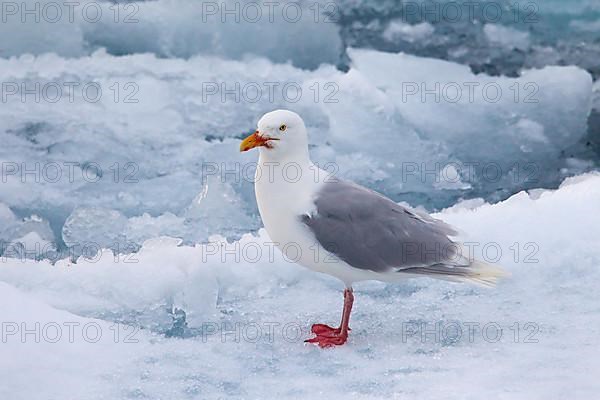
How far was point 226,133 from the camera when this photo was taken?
512cm

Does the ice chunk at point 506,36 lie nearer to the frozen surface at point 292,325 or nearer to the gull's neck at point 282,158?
the frozen surface at point 292,325

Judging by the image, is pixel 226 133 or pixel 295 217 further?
pixel 226 133

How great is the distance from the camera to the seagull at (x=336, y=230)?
2.69 metres

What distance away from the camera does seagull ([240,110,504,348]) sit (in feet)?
8.83

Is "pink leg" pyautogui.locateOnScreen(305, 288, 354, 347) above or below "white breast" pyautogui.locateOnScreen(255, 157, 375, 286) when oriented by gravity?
below

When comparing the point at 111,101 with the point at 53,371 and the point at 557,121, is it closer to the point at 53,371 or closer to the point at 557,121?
the point at 557,121

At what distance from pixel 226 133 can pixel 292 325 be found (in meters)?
2.42

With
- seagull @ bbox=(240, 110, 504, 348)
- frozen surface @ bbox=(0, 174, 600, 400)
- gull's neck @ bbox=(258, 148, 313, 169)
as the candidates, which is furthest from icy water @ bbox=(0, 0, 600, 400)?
gull's neck @ bbox=(258, 148, 313, 169)

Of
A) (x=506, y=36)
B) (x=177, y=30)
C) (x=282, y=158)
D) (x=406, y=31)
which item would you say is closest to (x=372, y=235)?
(x=282, y=158)

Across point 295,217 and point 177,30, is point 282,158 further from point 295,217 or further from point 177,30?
point 177,30

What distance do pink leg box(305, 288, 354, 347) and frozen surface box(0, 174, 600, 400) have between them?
0.11ft

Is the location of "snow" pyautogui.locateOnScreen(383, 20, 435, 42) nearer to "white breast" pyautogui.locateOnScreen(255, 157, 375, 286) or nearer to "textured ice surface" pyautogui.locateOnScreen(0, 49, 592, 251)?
"textured ice surface" pyautogui.locateOnScreen(0, 49, 592, 251)

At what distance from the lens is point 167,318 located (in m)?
2.85

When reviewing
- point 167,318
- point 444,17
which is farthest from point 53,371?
point 444,17
